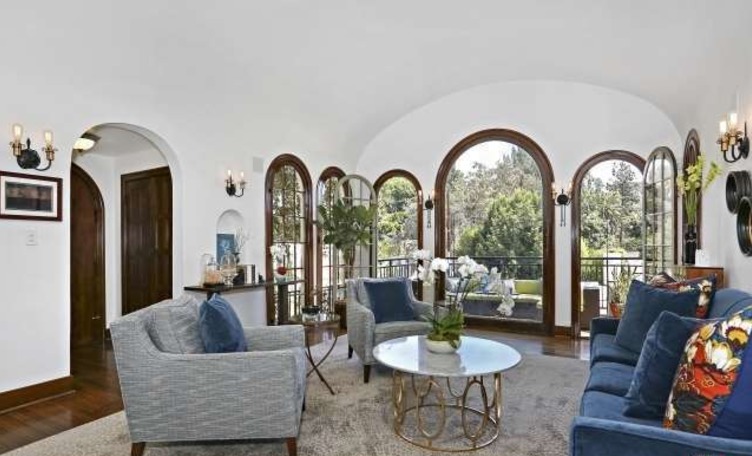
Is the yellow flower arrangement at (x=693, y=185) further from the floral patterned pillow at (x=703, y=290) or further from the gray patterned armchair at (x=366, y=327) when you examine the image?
the gray patterned armchair at (x=366, y=327)

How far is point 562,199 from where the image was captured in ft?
19.2

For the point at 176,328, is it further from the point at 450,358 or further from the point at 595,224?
the point at 595,224

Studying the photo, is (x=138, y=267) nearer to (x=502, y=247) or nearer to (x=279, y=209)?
(x=279, y=209)

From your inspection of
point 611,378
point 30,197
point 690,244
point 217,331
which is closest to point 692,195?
point 690,244

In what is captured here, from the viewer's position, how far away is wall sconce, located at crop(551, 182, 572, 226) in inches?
230

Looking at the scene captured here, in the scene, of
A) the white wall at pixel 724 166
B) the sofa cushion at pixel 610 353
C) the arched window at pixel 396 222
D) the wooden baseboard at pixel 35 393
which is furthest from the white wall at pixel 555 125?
the wooden baseboard at pixel 35 393

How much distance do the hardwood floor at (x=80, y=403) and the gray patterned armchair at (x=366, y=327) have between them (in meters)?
1.57

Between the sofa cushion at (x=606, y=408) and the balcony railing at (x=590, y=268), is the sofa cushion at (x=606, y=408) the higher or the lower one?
the lower one

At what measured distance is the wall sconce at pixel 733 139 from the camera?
3316 mm

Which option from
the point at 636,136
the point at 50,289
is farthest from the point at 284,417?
the point at 636,136

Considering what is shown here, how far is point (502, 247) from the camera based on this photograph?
6316mm

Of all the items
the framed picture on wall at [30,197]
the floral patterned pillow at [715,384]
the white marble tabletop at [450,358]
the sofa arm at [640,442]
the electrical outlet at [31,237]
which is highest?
the framed picture on wall at [30,197]

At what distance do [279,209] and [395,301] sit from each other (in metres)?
2.23

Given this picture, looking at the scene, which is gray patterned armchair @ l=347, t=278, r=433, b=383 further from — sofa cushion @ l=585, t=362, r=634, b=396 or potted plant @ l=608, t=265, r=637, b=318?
potted plant @ l=608, t=265, r=637, b=318
